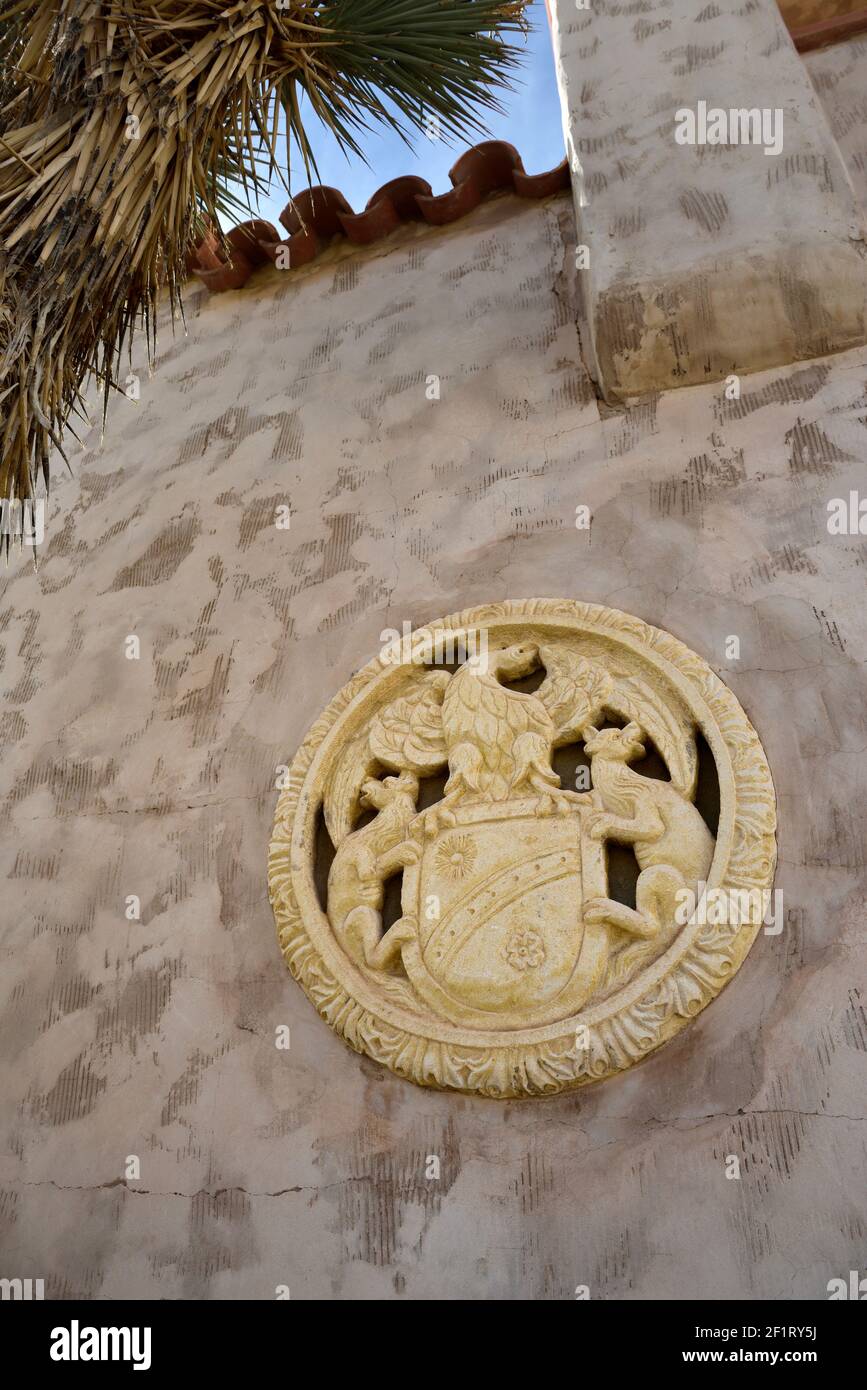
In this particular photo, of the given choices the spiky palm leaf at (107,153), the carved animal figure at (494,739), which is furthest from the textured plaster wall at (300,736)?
the spiky palm leaf at (107,153)

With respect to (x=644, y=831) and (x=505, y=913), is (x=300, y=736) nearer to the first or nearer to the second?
(x=505, y=913)

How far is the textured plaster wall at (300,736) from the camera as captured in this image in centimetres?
248

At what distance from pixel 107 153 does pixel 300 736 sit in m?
1.58

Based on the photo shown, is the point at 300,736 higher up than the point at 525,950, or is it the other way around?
the point at 300,736

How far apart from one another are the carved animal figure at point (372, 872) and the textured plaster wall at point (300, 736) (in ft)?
0.69

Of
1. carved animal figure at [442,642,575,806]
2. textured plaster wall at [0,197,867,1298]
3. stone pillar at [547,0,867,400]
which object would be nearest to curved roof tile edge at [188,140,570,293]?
textured plaster wall at [0,197,867,1298]

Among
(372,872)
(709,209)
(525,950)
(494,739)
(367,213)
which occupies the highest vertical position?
(367,213)

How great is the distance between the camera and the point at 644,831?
2.78 metres

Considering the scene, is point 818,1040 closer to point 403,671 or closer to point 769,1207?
point 769,1207

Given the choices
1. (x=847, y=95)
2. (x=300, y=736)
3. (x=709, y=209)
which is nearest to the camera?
(x=300, y=736)

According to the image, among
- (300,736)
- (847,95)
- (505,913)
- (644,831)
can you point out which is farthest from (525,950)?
(847,95)

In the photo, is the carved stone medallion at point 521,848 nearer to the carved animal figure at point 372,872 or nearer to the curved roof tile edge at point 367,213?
the carved animal figure at point 372,872

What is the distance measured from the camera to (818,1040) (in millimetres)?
2473
